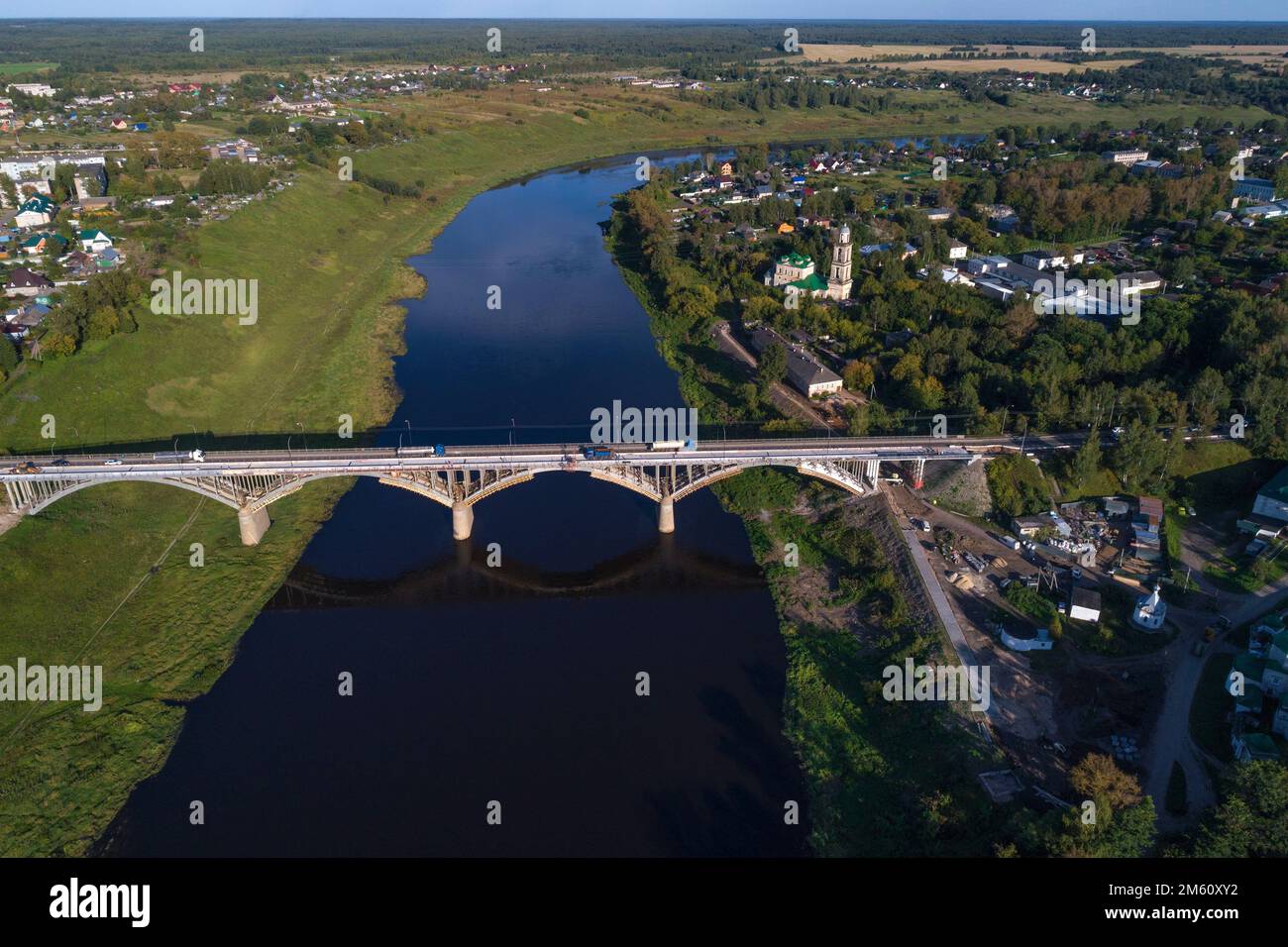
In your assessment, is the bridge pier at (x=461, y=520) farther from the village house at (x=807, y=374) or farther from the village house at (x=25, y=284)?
the village house at (x=25, y=284)

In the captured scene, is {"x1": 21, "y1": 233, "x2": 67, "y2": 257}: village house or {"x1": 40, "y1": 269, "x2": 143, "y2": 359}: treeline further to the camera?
{"x1": 21, "y1": 233, "x2": 67, "y2": 257}: village house

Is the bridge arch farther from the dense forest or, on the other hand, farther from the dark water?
the dense forest

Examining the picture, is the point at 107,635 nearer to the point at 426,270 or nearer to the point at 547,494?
the point at 547,494

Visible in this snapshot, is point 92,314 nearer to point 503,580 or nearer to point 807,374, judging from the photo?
point 503,580

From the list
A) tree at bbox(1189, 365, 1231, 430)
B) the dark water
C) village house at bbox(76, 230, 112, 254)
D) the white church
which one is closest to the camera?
the dark water

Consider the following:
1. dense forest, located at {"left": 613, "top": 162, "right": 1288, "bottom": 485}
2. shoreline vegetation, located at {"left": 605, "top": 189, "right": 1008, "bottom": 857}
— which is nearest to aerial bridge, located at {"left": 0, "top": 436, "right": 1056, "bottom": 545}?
shoreline vegetation, located at {"left": 605, "top": 189, "right": 1008, "bottom": 857}

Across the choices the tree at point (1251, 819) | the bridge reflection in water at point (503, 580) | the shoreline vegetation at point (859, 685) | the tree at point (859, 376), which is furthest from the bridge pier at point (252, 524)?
the tree at point (1251, 819)
